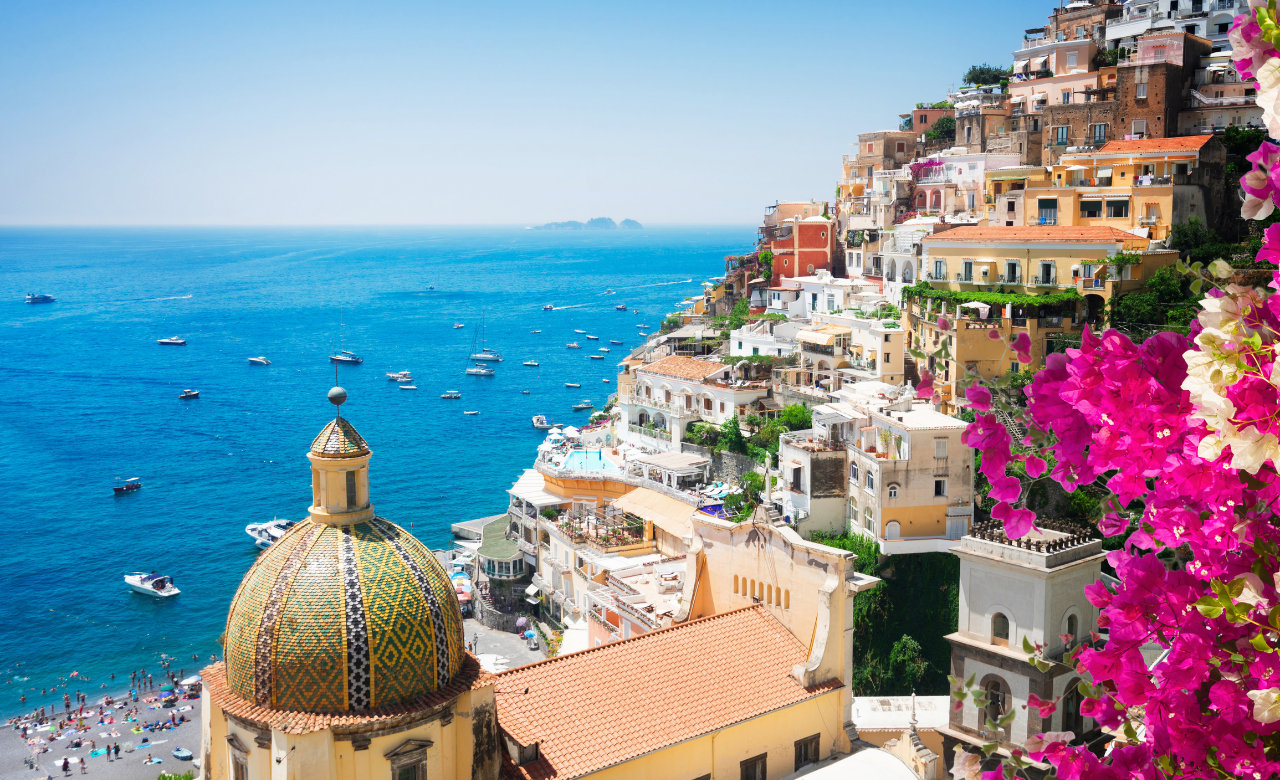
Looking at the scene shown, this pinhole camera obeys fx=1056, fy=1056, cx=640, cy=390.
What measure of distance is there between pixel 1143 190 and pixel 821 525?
20.1 m

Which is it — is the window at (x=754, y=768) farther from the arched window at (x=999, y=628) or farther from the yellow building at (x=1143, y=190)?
the yellow building at (x=1143, y=190)

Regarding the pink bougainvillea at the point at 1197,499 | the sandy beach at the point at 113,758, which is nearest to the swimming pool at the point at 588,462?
the sandy beach at the point at 113,758

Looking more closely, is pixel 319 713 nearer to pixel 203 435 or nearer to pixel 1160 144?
pixel 1160 144

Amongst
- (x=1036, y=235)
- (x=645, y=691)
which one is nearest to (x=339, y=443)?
(x=645, y=691)

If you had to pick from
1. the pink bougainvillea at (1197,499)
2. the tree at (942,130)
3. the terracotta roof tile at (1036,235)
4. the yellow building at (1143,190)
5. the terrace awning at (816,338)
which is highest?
the tree at (942,130)

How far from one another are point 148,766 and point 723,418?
25971 mm

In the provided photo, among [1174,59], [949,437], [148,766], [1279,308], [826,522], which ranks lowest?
[148,766]

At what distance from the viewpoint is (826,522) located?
3672 centimetres

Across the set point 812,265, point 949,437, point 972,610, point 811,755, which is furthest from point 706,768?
point 812,265

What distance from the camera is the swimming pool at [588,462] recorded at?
149 ft

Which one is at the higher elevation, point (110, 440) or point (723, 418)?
point (723, 418)

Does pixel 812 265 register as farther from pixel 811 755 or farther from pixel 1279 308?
pixel 1279 308

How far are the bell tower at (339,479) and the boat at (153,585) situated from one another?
1531 inches

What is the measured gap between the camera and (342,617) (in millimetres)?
12805
